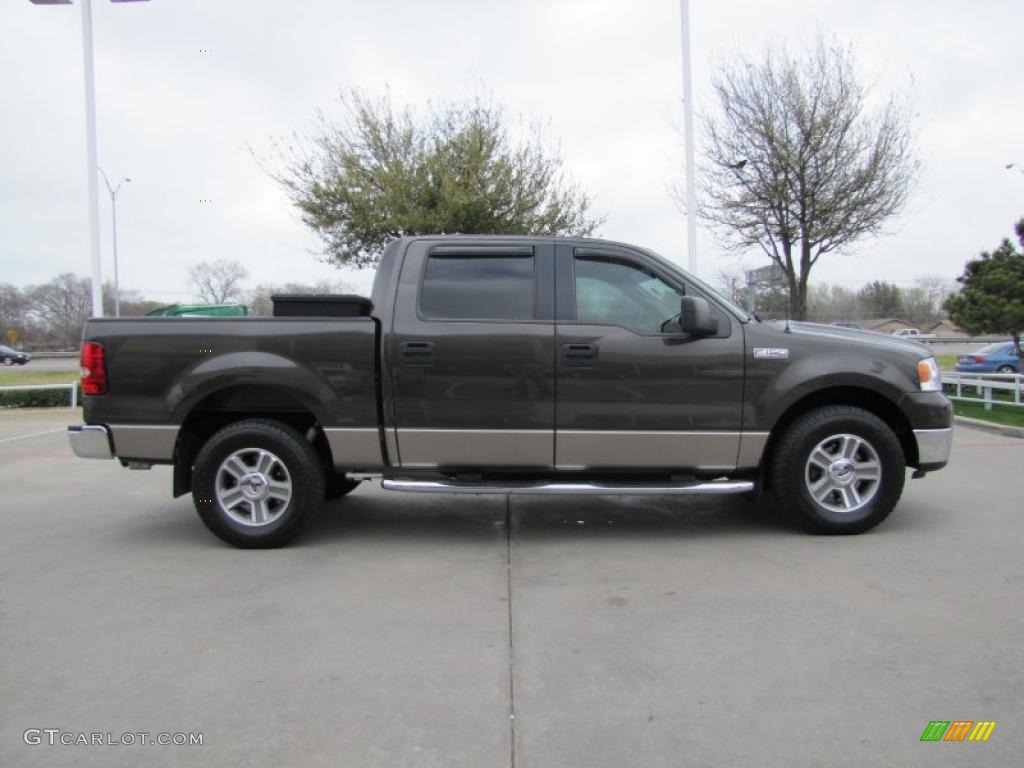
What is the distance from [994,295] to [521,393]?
49.1 ft

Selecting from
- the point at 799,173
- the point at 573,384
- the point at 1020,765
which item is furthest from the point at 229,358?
the point at 799,173

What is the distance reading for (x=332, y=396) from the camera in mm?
4746

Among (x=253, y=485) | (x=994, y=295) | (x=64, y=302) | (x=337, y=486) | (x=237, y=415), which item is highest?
(x=64, y=302)

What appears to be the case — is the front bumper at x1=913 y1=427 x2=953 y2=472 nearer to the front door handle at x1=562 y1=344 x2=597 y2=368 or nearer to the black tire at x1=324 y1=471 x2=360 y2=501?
the front door handle at x1=562 y1=344 x2=597 y2=368

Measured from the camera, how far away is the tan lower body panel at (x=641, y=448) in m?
4.77

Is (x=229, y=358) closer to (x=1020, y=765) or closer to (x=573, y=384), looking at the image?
(x=573, y=384)

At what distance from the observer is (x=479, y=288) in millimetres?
4922

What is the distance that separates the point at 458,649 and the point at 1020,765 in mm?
2154

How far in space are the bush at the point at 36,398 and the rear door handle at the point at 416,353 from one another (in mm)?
14225

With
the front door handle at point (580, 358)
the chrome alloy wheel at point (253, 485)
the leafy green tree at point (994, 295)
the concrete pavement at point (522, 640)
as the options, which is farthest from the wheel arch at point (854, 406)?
the leafy green tree at point (994, 295)

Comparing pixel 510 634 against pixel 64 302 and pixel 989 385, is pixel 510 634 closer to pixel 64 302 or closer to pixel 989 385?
pixel 989 385

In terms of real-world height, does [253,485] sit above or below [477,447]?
below

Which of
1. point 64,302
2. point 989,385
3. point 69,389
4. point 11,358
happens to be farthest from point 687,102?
point 64,302

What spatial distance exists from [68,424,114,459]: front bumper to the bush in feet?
42.2
